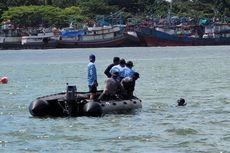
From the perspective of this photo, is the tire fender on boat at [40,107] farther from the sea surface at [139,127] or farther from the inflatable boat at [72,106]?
the sea surface at [139,127]

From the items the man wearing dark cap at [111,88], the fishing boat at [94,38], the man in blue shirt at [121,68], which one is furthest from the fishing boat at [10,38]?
the man wearing dark cap at [111,88]

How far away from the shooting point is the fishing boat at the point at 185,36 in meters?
146

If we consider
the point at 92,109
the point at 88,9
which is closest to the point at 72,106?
the point at 92,109

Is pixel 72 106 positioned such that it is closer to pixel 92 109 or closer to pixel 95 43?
pixel 92 109

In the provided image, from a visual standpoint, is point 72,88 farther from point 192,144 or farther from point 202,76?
point 202,76

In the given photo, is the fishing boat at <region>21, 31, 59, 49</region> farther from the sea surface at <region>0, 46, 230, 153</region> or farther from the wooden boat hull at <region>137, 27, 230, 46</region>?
the sea surface at <region>0, 46, 230, 153</region>

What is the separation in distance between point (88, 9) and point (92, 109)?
5610 inches

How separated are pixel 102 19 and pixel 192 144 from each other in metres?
136

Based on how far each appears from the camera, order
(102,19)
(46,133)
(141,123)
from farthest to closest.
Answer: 1. (102,19)
2. (141,123)
3. (46,133)

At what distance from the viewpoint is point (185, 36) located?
147750 mm

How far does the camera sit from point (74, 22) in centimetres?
16612

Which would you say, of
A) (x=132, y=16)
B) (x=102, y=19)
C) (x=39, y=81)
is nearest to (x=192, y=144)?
(x=39, y=81)

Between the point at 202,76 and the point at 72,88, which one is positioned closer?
the point at 72,88

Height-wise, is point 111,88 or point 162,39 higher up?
point 111,88
